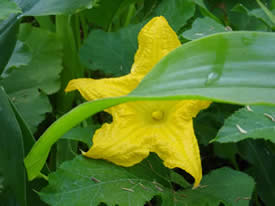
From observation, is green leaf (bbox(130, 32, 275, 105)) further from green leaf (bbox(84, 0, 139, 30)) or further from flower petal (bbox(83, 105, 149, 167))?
green leaf (bbox(84, 0, 139, 30))

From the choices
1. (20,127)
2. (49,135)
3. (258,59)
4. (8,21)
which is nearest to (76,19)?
(8,21)

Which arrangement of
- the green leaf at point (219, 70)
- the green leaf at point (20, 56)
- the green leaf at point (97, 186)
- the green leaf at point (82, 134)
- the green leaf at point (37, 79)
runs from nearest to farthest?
the green leaf at point (219, 70) → the green leaf at point (97, 186) → the green leaf at point (82, 134) → the green leaf at point (20, 56) → the green leaf at point (37, 79)

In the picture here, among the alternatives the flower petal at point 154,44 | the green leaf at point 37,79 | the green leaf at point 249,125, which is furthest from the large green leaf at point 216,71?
the green leaf at point 37,79

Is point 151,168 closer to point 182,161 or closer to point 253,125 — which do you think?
point 182,161

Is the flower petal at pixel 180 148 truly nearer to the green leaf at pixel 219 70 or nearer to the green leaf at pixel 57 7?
the green leaf at pixel 219 70

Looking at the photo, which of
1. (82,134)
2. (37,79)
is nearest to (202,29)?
(82,134)

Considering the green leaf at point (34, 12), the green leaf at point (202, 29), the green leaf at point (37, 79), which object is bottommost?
the green leaf at point (37, 79)

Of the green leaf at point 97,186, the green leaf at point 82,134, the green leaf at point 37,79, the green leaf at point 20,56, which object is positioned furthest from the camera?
the green leaf at point 37,79

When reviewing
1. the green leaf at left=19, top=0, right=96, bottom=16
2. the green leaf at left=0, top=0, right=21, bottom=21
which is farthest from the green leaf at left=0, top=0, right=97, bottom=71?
the green leaf at left=0, top=0, right=21, bottom=21
